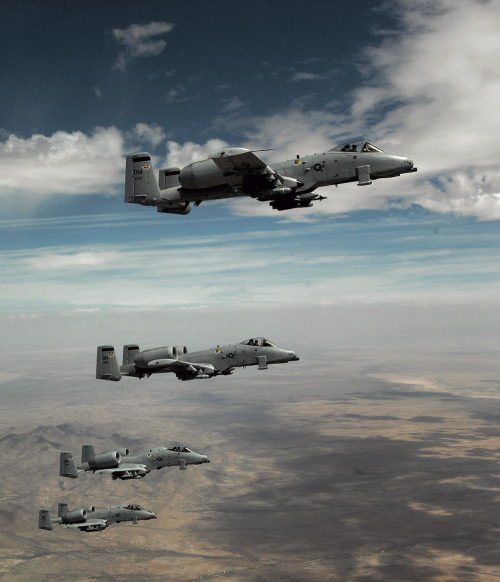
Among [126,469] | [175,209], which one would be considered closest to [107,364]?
[175,209]

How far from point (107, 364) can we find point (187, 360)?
9114 mm

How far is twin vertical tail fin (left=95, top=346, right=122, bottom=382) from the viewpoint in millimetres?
57031

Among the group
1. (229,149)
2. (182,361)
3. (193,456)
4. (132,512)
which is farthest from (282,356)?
(132,512)

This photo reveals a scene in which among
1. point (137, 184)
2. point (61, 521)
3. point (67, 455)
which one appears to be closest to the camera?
point (137, 184)

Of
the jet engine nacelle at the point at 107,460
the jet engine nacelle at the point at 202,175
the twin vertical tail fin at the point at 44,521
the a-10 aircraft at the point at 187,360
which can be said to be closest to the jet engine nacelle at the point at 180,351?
the a-10 aircraft at the point at 187,360

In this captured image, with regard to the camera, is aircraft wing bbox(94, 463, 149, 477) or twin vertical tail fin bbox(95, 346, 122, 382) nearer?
twin vertical tail fin bbox(95, 346, 122, 382)

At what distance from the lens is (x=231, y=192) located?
147ft

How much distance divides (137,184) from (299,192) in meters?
15.6

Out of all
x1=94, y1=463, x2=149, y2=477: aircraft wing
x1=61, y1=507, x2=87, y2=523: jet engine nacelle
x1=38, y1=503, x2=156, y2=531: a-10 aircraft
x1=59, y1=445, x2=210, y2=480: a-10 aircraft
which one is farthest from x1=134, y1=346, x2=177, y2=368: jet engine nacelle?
x1=61, y1=507, x2=87, y2=523: jet engine nacelle

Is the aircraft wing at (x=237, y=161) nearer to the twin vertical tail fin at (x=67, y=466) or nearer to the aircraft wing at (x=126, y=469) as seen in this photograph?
the aircraft wing at (x=126, y=469)

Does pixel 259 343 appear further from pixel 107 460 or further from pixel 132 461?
pixel 132 461

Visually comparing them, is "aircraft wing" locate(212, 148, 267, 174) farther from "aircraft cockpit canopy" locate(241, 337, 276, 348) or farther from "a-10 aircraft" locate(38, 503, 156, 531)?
"a-10 aircraft" locate(38, 503, 156, 531)

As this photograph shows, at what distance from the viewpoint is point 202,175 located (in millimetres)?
43344

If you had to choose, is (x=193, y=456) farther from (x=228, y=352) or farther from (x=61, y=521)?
(x=61, y=521)
